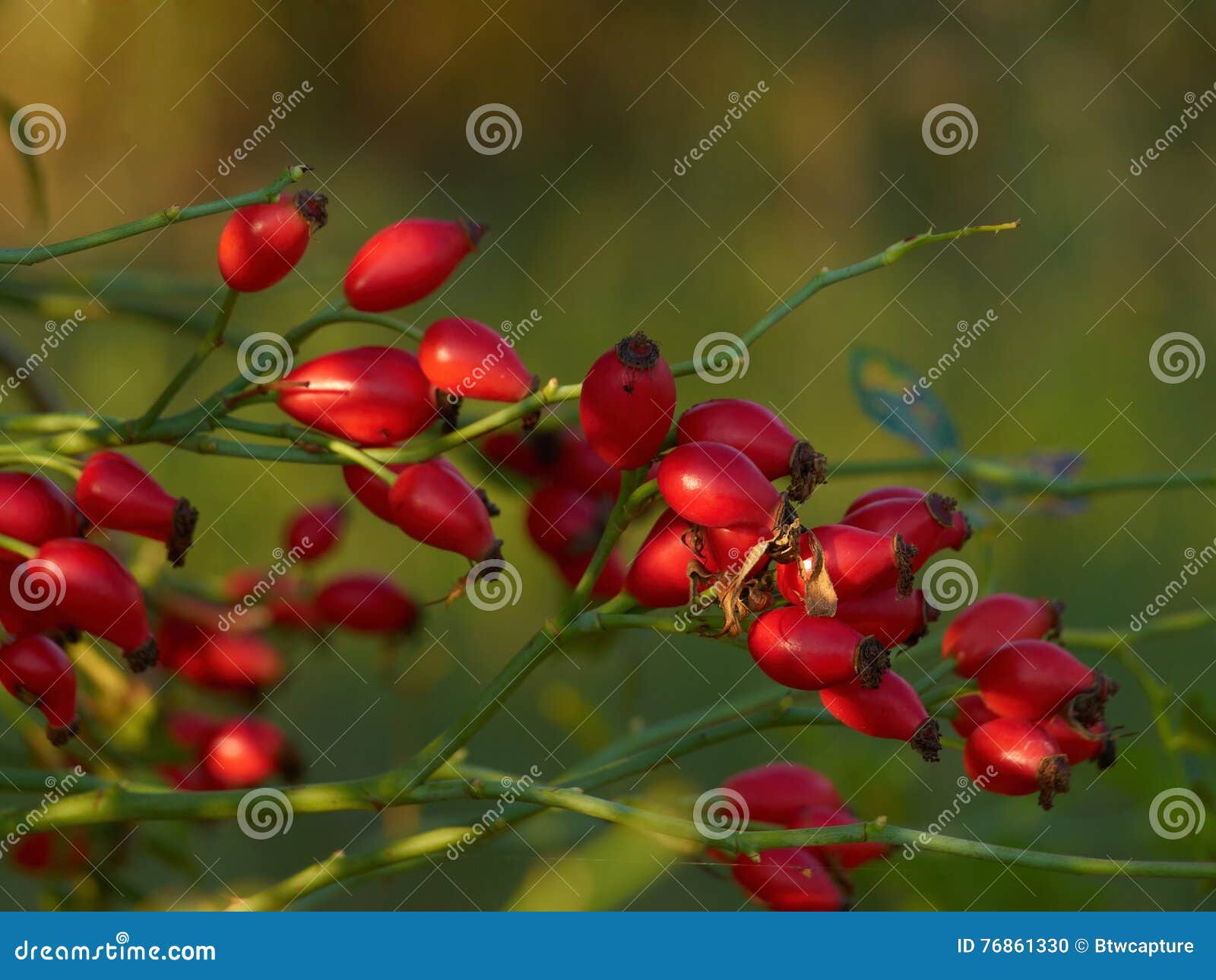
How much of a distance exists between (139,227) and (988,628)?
0.55 meters

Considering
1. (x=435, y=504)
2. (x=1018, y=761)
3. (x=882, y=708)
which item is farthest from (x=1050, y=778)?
(x=435, y=504)

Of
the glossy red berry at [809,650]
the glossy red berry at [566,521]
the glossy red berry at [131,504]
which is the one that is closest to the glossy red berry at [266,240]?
the glossy red berry at [131,504]

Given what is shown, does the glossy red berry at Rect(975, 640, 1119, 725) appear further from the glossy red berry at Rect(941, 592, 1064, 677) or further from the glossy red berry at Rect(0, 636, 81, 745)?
the glossy red berry at Rect(0, 636, 81, 745)

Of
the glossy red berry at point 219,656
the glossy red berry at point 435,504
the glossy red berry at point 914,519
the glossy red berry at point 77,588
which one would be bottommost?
the glossy red berry at point 219,656

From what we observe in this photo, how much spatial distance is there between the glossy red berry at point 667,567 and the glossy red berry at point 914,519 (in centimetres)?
10

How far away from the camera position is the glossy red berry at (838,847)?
92 centimetres

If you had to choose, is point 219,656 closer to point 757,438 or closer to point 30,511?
point 30,511

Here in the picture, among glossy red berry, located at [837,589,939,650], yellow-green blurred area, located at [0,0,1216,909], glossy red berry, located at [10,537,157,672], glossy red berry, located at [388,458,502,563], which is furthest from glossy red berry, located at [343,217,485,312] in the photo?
yellow-green blurred area, located at [0,0,1216,909]

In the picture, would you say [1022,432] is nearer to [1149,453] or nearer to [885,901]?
[1149,453]

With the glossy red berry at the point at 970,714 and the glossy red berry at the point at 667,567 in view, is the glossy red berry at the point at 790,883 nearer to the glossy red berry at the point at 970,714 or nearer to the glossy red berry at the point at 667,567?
the glossy red berry at the point at 970,714

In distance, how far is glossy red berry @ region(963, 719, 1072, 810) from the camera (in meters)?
0.80

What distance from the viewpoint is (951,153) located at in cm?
275

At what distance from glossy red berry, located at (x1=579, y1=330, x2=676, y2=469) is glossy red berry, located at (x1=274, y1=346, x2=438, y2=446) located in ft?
0.42

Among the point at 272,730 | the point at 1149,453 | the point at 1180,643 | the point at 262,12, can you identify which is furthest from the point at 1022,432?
the point at 272,730
